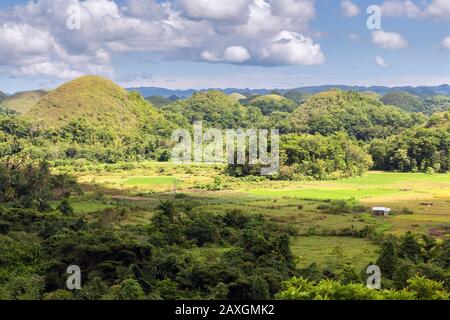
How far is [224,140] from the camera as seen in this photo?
116500 millimetres

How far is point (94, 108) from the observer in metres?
140

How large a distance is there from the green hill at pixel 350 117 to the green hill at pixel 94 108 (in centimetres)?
4017

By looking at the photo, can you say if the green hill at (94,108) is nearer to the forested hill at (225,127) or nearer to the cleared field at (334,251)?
the forested hill at (225,127)

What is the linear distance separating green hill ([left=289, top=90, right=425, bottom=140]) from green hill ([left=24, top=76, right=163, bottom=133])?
40.2m

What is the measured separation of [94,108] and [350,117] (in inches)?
2633

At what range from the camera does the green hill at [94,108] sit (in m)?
134

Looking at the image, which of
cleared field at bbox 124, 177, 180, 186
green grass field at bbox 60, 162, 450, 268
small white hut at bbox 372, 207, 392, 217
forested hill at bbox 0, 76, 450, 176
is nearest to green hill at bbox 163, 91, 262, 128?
forested hill at bbox 0, 76, 450, 176

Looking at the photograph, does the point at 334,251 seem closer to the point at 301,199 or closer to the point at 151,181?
the point at 301,199

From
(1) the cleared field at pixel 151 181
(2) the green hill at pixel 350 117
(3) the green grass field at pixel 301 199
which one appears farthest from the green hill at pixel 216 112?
(1) the cleared field at pixel 151 181

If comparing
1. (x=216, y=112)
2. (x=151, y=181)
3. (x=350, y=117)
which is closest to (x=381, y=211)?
(x=151, y=181)

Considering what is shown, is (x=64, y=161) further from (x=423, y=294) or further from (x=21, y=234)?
(x=423, y=294)

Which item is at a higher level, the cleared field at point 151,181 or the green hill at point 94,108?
the green hill at point 94,108

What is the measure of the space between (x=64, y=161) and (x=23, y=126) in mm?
22629

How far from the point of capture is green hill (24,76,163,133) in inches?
5271
